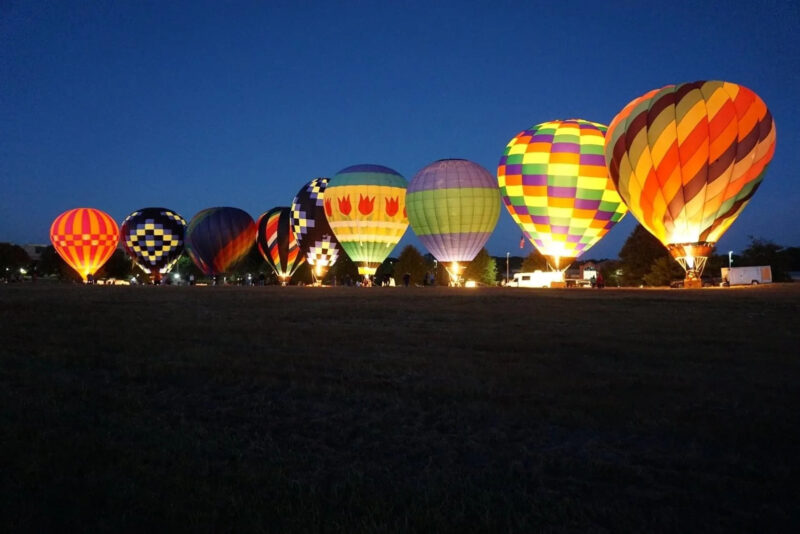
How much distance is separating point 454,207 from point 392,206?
16.2 feet

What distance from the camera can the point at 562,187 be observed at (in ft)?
88.2

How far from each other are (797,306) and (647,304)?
118 inches

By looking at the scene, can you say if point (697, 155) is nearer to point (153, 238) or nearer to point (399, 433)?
point (399, 433)

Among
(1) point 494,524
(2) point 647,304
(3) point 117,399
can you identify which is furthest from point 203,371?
(2) point 647,304

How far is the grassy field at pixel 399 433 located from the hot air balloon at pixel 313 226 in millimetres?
30393

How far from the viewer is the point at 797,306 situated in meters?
13.5

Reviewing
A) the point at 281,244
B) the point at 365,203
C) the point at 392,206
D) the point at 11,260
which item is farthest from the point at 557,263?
the point at 11,260

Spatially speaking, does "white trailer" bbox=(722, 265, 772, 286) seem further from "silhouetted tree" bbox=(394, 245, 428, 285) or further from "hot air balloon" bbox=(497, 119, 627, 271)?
"silhouetted tree" bbox=(394, 245, 428, 285)

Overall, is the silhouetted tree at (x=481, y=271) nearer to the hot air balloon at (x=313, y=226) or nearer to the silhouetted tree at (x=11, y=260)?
the hot air balloon at (x=313, y=226)

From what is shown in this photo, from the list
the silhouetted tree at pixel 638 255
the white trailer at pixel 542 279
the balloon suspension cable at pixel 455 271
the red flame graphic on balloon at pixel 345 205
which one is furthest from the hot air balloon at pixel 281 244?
the silhouetted tree at pixel 638 255

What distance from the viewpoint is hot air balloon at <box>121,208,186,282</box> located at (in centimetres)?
4628

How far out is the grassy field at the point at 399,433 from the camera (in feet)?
10.7

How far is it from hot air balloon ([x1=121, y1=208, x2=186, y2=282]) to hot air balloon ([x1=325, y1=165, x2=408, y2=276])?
56.9ft

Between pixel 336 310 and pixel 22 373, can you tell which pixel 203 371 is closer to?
pixel 22 373
